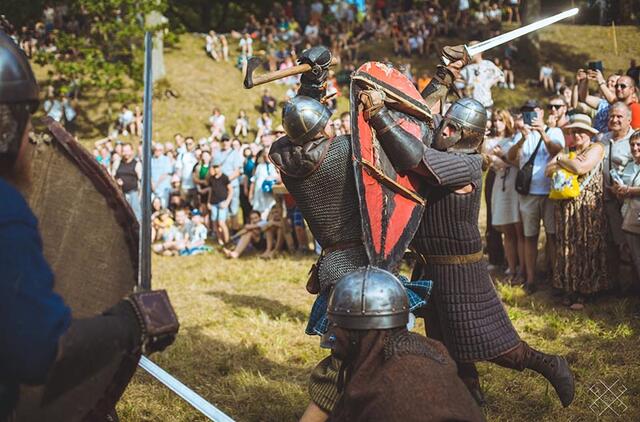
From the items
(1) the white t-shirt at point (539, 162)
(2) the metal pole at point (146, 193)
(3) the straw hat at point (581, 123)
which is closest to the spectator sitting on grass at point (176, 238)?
(1) the white t-shirt at point (539, 162)

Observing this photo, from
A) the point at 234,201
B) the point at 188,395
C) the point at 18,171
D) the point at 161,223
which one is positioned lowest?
the point at 161,223

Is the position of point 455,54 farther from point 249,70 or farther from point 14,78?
point 14,78

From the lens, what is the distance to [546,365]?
3.97m

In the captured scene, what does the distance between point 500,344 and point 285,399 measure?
134 cm

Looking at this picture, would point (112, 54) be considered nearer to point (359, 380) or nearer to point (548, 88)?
point (548, 88)

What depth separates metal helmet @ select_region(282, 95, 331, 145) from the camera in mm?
3584

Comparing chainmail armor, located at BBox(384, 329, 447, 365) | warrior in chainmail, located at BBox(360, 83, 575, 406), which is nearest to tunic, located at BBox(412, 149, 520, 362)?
warrior in chainmail, located at BBox(360, 83, 575, 406)

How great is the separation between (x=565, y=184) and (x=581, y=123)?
1.61 ft

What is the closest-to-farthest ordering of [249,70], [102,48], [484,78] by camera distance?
[249,70] → [484,78] → [102,48]

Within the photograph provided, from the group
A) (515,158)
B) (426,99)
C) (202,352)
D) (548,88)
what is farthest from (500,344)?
(548,88)

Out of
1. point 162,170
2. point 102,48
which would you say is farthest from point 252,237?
point 102,48

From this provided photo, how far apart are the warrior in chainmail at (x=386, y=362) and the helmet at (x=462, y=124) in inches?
51.1

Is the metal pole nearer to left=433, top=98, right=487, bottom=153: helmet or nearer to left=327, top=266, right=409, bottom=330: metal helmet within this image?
left=327, top=266, right=409, bottom=330: metal helmet

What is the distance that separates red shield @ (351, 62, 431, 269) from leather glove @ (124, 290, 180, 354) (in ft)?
4.63
